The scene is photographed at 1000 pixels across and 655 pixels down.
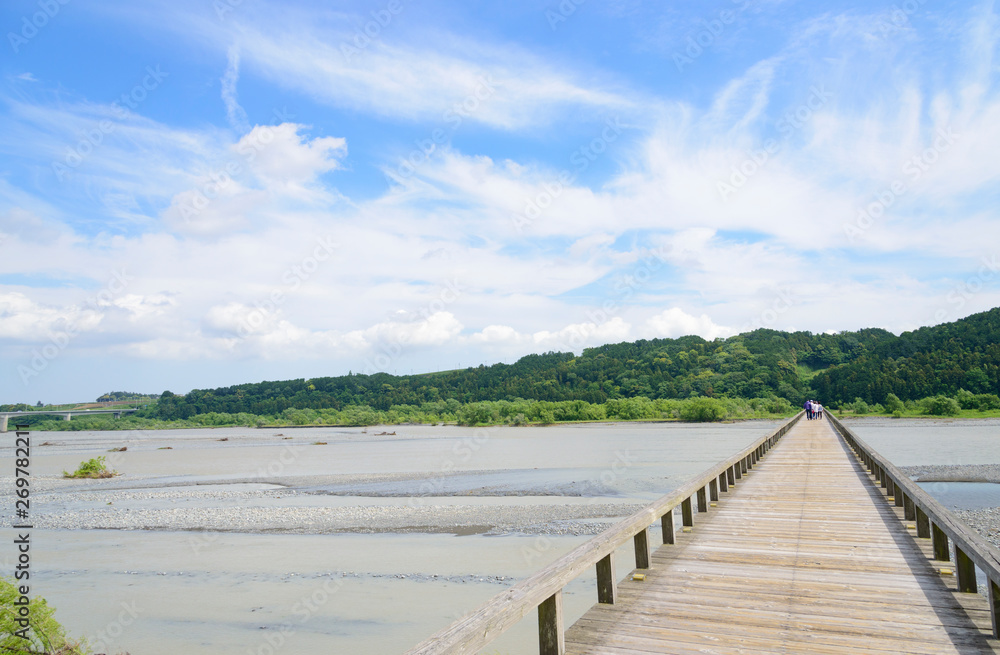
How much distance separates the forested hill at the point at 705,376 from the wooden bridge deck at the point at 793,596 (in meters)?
90.4

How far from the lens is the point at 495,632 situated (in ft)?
10.4

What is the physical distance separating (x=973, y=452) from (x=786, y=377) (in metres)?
74.9

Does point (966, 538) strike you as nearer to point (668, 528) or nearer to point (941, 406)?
point (668, 528)

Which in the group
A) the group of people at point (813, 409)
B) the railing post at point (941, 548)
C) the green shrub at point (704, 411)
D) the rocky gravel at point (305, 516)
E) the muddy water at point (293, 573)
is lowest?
the green shrub at point (704, 411)

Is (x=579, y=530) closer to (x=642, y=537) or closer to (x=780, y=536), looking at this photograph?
(x=780, y=536)

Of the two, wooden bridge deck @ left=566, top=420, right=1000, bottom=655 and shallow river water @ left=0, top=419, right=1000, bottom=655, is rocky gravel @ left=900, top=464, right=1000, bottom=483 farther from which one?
wooden bridge deck @ left=566, top=420, right=1000, bottom=655

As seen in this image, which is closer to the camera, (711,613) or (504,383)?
(711,613)

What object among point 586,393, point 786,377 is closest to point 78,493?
point 586,393

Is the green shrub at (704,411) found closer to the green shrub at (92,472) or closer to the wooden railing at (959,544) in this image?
the green shrub at (92,472)

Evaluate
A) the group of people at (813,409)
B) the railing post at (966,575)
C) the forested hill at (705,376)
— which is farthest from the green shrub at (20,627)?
the forested hill at (705,376)

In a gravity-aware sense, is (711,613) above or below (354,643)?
above

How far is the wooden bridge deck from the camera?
3959 mm

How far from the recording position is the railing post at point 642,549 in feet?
18.3

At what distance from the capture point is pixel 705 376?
11344 centimetres
